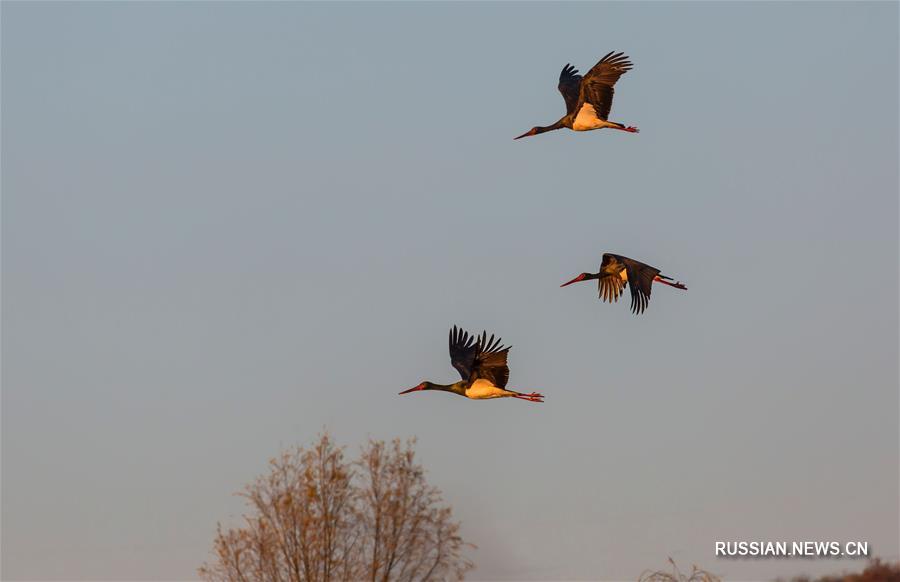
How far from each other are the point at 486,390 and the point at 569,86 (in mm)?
8202

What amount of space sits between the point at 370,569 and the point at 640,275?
45.2ft

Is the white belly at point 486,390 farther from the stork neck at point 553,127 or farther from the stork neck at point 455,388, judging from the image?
the stork neck at point 553,127

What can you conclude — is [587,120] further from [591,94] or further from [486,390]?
[486,390]

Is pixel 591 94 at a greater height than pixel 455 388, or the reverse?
pixel 591 94

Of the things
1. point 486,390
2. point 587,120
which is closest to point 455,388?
point 486,390

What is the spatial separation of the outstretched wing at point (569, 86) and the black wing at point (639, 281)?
4848mm

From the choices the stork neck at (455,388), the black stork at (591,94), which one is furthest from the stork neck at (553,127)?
the stork neck at (455,388)

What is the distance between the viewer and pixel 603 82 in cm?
4591

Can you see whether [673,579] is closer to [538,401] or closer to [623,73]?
[538,401]

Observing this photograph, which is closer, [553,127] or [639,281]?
[639,281]

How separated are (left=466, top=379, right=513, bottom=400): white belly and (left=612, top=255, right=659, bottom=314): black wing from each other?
3391 mm

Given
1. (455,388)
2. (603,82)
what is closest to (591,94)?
(603,82)

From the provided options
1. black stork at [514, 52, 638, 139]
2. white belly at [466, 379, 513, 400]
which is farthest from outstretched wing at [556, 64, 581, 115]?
white belly at [466, 379, 513, 400]

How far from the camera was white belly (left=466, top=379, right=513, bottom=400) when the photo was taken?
43.6 metres
